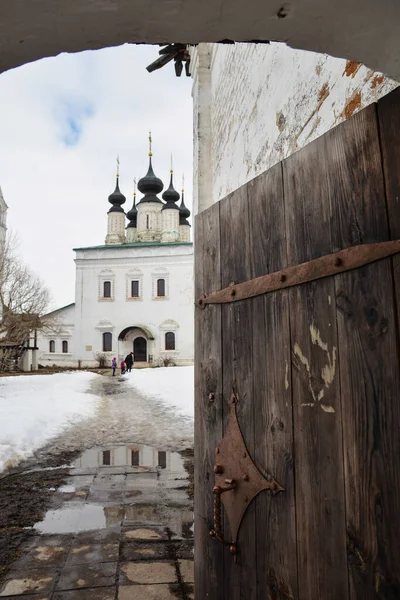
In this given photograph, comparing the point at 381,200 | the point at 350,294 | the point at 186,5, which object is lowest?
the point at 350,294

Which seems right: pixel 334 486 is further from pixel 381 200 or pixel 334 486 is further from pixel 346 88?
pixel 346 88

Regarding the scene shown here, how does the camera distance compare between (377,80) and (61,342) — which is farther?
(61,342)

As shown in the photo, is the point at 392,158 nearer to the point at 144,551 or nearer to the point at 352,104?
the point at 352,104

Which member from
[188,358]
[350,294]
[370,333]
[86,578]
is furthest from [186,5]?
[188,358]

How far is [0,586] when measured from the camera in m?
2.64

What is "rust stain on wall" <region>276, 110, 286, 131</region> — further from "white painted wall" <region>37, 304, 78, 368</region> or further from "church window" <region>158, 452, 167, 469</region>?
"white painted wall" <region>37, 304, 78, 368</region>

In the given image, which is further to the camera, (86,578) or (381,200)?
(86,578)

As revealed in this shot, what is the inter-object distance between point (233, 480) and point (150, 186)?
39918mm

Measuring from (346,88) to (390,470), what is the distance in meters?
1.71

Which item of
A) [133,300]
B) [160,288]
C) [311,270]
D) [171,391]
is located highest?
[160,288]

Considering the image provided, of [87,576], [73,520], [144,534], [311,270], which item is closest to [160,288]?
[73,520]

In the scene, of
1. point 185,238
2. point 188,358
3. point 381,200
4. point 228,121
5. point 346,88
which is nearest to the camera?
point 381,200

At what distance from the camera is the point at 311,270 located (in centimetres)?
142

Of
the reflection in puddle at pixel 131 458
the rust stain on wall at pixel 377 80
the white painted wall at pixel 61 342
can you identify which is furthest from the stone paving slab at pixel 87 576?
the white painted wall at pixel 61 342
